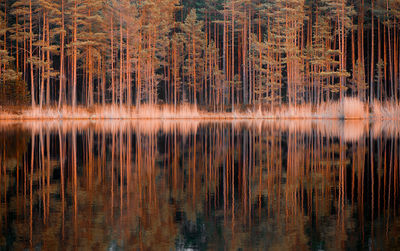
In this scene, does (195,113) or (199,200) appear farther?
(195,113)

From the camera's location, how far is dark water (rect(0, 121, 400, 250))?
5127mm

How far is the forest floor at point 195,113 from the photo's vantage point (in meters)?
33.5

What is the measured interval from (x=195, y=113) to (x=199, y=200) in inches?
1239

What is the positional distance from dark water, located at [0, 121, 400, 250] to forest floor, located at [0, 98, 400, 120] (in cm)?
2146

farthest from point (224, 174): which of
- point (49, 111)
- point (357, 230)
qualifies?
point (49, 111)

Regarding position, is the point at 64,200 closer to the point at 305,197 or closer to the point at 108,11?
the point at 305,197

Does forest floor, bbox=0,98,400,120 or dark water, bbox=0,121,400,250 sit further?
forest floor, bbox=0,98,400,120

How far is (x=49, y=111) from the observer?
1359 inches

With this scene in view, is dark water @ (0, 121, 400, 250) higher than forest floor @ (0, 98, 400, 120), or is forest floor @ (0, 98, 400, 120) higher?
forest floor @ (0, 98, 400, 120)

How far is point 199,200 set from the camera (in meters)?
7.07

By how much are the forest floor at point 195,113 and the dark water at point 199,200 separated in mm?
21456

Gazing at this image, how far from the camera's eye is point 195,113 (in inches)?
1515

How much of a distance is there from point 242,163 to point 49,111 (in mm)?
26276

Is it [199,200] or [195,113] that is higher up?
[195,113]
